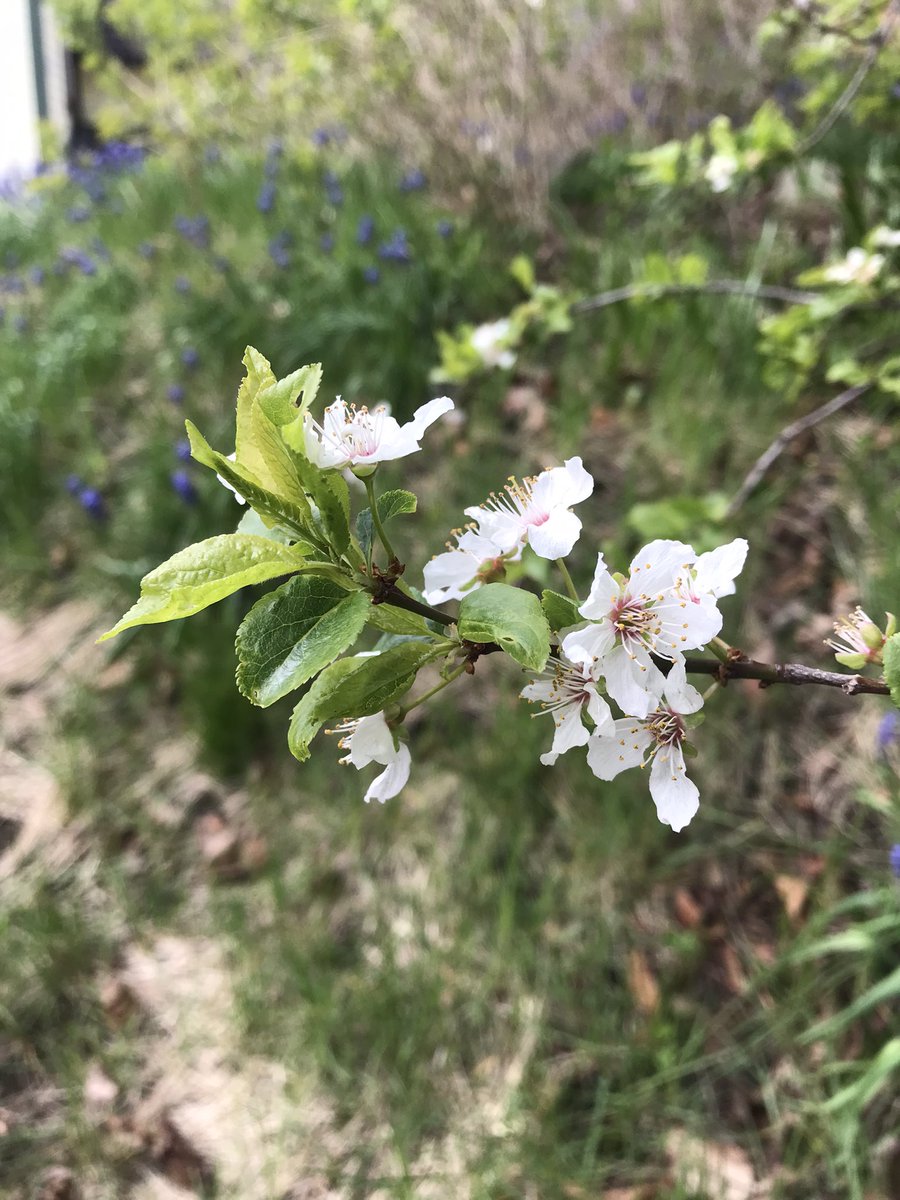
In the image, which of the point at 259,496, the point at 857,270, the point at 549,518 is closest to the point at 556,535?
the point at 549,518

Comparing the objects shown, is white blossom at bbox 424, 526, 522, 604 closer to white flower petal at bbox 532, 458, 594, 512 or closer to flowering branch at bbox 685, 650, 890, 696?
white flower petal at bbox 532, 458, 594, 512

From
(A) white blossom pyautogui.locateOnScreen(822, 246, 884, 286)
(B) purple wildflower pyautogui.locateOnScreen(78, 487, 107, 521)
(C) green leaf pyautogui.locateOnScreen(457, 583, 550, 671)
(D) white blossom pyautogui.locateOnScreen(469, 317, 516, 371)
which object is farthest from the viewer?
(B) purple wildflower pyautogui.locateOnScreen(78, 487, 107, 521)

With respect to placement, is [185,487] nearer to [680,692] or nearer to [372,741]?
[372,741]

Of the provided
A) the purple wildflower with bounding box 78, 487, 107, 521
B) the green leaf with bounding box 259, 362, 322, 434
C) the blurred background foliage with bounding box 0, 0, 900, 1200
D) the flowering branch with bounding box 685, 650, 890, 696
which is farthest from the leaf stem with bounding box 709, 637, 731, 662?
the purple wildflower with bounding box 78, 487, 107, 521

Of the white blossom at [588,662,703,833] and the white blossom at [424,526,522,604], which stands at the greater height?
the white blossom at [424,526,522,604]

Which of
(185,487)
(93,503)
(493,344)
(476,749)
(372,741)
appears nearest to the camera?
(372,741)

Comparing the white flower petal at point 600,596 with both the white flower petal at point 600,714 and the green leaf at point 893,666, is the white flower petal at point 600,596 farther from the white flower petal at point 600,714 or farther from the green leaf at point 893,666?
the green leaf at point 893,666
